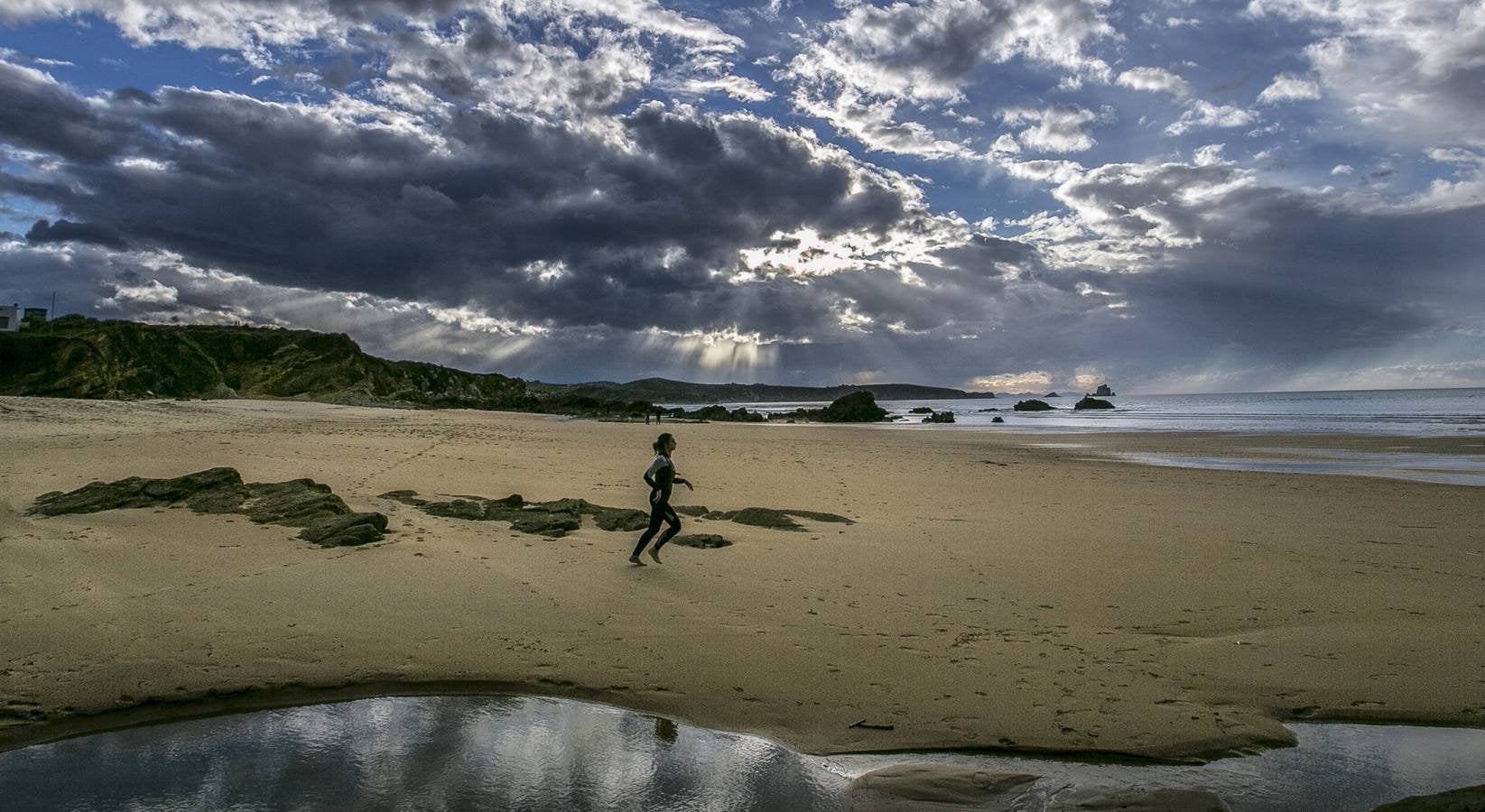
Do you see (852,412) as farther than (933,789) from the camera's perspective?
Yes

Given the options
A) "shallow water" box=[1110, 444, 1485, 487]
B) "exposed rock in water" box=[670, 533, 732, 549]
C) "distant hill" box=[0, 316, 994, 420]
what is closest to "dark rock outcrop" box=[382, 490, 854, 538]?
"exposed rock in water" box=[670, 533, 732, 549]

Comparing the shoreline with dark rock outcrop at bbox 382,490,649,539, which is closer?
the shoreline

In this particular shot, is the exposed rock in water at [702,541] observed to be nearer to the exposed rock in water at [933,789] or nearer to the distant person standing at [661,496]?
the distant person standing at [661,496]

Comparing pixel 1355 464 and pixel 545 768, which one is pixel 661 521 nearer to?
pixel 545 768

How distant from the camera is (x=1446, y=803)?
12.8 ft

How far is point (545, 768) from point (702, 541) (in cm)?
669

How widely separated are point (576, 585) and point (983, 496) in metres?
11.3

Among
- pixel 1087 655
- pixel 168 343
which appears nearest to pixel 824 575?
pixel 1087 655

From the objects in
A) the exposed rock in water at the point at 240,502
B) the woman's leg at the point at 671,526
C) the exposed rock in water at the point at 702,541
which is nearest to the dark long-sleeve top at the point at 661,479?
the woman's leg at the point at 671,526

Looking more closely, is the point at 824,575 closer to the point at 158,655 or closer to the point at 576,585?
the point at 576,585

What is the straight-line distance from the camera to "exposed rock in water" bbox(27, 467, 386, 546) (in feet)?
34.1

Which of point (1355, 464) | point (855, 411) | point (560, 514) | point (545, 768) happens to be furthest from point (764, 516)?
point (855, 411)

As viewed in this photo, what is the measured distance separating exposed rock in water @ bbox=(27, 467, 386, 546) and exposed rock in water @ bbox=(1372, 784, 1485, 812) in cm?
1041

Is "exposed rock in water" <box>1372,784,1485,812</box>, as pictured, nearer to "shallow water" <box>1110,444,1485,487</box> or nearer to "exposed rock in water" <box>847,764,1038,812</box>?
"exposed rock in water" <box>847,764,1038,812</box>
